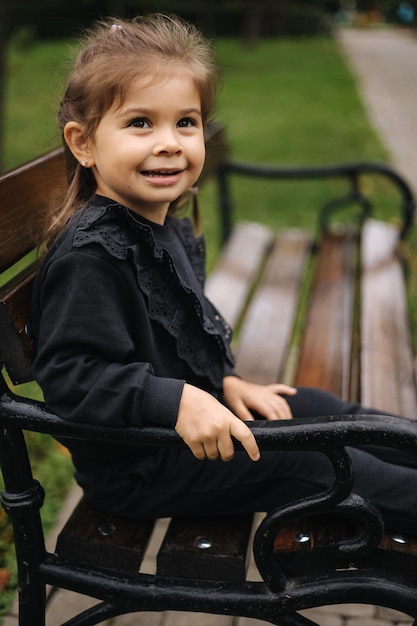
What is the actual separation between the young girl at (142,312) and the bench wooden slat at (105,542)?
0.15 feet

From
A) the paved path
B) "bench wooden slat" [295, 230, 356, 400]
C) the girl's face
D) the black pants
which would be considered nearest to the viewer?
the girl's face

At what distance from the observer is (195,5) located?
25.4m

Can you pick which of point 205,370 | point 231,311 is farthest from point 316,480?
point 231,311

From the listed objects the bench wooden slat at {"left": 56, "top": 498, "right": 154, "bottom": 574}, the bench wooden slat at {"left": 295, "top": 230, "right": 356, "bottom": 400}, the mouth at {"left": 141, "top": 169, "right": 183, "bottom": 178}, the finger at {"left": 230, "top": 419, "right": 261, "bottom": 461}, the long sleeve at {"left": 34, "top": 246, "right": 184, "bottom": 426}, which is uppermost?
the mouth at {"left": 141, "top": 169, "right": 183, "bottom": 178}

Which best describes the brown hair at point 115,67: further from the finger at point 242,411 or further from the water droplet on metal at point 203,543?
the water droplet on metal at point 203,543

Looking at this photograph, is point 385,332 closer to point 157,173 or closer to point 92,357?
point 157,173

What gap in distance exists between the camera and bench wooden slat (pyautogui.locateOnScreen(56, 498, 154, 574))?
5.43 ft

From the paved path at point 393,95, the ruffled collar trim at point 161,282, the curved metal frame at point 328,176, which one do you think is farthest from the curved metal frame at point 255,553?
the paved path at point 393,95

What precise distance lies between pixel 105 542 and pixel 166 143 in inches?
35.2

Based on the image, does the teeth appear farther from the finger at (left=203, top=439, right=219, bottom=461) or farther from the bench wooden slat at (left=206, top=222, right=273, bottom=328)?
the bench wooden slat at (left=206, top=222, right=273, bottom=328)

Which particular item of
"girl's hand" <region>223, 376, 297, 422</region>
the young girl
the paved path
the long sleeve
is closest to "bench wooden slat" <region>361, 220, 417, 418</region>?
"girl's hand" <region>223, 376, 297, 422</region>

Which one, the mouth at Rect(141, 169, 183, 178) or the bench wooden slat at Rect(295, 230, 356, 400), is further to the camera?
the bench wooden slat at Rect(295, 230, 356, 400)

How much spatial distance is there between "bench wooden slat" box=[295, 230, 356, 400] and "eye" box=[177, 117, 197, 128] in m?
1.09

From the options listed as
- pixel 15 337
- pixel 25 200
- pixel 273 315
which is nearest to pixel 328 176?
pixel 273 315
